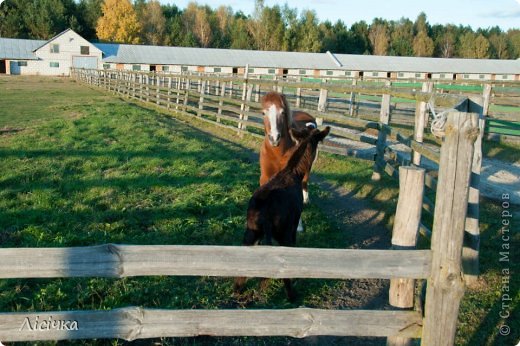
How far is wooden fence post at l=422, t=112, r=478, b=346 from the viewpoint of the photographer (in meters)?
2.53

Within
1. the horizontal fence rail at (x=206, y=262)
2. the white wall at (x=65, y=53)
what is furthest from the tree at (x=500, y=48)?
the horizontal fence rail at (x=206, y=262)

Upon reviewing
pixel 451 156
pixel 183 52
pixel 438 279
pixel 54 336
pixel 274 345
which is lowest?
pixel 274 345

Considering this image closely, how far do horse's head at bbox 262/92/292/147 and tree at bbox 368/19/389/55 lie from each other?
8449cm

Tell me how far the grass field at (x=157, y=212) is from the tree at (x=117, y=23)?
6653 centimetres

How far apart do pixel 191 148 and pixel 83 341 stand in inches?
277

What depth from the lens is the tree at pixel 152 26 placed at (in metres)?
78.9

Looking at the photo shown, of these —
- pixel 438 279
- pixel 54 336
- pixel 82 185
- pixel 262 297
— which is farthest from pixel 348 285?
pixel 82 185

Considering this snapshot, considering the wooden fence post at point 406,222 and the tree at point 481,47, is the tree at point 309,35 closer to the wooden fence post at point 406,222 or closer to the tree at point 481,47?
the tree at point 481,47

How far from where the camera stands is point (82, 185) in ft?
22.7

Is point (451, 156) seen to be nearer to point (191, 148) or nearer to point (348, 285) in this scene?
point (348, 285)

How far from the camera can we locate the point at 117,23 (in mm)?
72688

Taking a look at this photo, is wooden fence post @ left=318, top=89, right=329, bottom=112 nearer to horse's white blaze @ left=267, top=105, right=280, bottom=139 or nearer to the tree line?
horse's white blaze @ left=267, top=105, right=280, bottom=139

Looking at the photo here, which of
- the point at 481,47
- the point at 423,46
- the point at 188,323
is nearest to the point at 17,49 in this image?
the point at 188,323

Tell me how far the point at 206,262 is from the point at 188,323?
0.45 metres
